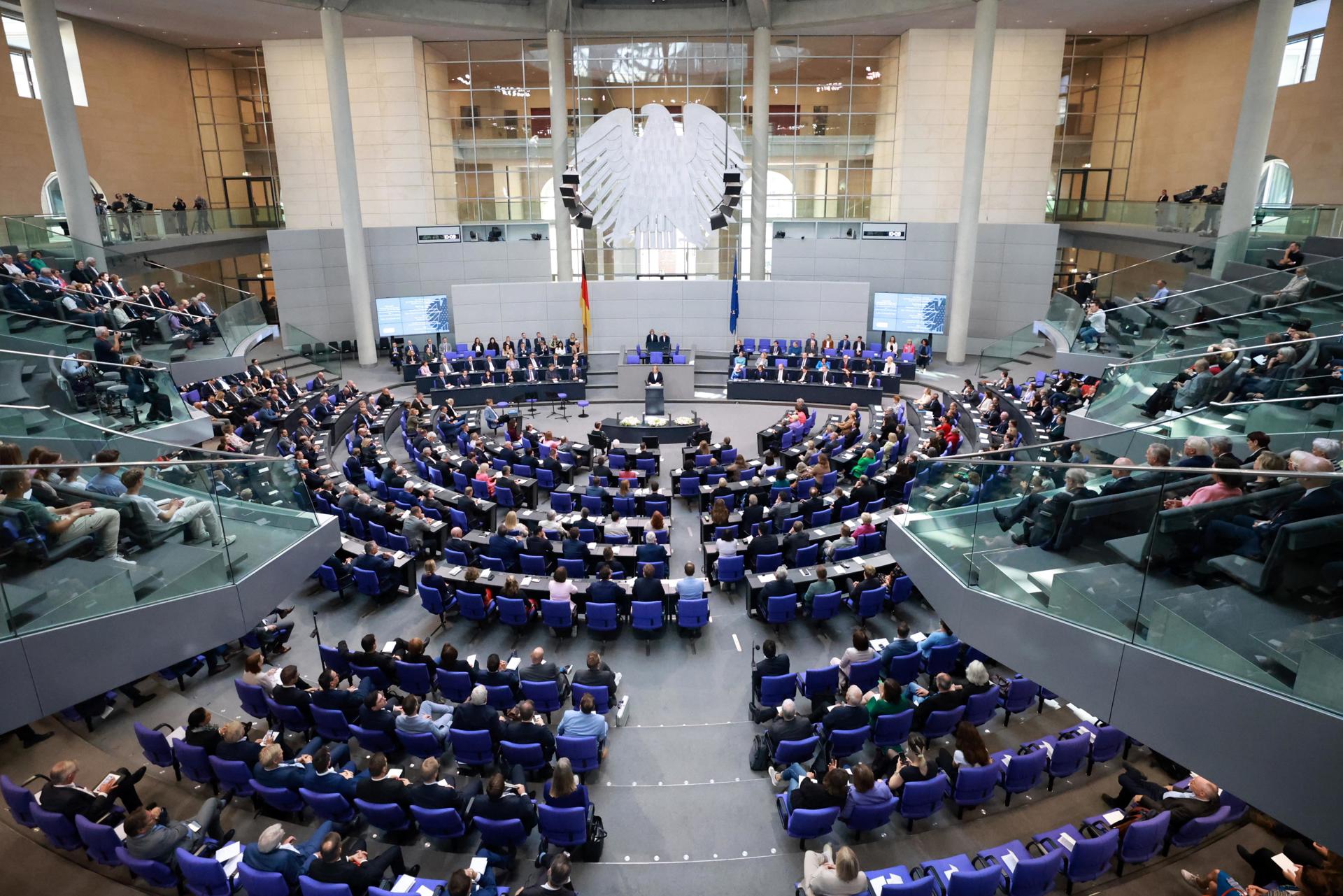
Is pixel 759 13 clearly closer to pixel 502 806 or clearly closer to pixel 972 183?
pixel 972 183

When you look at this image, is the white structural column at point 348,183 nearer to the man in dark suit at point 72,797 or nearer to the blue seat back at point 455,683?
the blue seat back at point 455,683

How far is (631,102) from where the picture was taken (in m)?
25.8

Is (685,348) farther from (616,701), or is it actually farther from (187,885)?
(187,885)

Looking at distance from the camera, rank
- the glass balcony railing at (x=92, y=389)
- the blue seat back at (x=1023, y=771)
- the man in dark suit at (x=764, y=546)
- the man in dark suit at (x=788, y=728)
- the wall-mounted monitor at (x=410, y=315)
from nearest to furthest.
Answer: the blue seat back at (x=1023, y=771) < the man in dark suit at (x=788, y=728) < the glass balcony railing at (x=92, y=389) < the man in dark suit at (x=764, y=546) < the wall-mounted monitor at (x=410, y=315)

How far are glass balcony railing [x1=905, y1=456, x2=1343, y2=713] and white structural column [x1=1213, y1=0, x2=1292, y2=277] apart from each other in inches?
527

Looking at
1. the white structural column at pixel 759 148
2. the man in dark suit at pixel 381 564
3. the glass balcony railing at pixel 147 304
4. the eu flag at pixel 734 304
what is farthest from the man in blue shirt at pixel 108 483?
the white structural column at pixel 759 148

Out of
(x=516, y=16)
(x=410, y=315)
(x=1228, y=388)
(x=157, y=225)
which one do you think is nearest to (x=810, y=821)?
(x=1228, y=388)

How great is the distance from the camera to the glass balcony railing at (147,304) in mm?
13609

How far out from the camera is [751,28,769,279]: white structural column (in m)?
23.5

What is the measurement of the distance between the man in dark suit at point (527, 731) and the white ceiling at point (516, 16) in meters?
21.1

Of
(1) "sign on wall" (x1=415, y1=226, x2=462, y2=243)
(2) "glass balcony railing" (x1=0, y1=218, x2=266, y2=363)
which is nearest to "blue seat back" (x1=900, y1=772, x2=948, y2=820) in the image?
(2) "glass balcony railing" (x1=0, y1=218, x2=266, y2=363)

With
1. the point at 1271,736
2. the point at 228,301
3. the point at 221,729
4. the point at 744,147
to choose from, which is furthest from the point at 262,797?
the point at 744,147

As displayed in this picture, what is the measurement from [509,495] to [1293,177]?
809 inches

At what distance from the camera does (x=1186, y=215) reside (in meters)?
19.4
